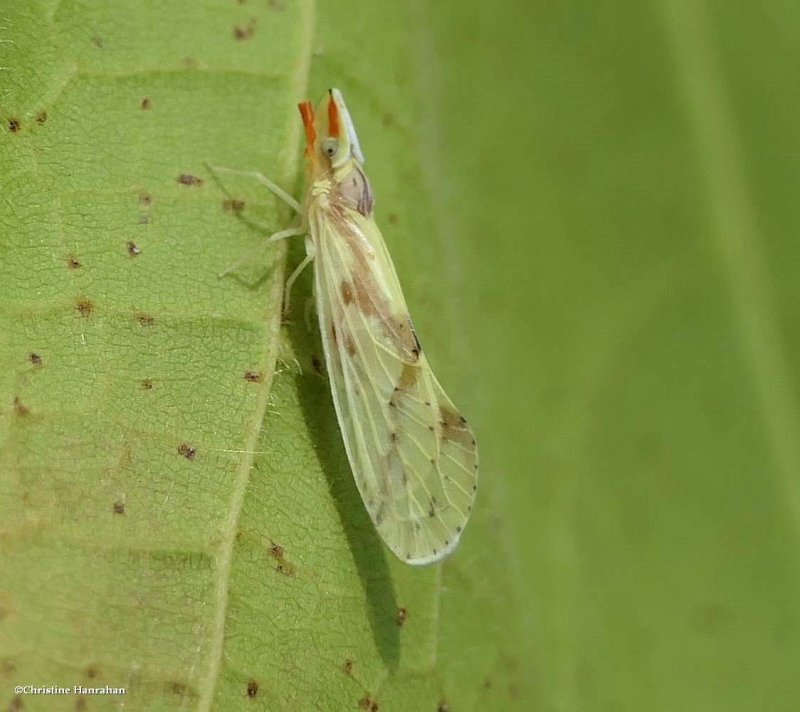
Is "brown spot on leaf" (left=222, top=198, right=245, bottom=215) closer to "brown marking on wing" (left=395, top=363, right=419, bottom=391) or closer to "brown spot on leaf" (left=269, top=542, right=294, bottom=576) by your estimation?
"brown marking on wing" (left=395, top=363, right=419, bottom=391)

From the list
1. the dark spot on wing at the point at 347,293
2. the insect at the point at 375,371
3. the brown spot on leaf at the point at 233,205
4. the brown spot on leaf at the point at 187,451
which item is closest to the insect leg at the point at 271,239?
the insect at the point at 375,371

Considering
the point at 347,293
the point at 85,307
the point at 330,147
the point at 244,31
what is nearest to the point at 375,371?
the point at 347,293

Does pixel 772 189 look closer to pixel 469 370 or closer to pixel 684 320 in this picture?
pixel 684 320

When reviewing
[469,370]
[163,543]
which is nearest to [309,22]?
[469,370]

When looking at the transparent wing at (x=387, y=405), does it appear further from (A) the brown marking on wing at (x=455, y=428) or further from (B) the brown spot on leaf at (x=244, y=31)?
(B) the brown spot on leaf at (x=244, y=31)

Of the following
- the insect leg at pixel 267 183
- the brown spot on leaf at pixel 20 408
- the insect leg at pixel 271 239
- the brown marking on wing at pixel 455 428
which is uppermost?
the insect leg at pixel 267 183

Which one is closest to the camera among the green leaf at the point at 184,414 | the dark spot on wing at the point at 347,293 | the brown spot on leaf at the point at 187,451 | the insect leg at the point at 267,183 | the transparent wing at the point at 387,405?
the green leaf at the point at 184,414

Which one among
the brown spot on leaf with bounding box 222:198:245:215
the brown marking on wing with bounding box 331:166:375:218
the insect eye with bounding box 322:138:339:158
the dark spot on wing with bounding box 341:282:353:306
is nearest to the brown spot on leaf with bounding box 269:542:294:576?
the dark spot on wing with bounding box 341:282:353:306
